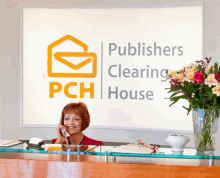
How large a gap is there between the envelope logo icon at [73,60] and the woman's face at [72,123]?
232 centimetres

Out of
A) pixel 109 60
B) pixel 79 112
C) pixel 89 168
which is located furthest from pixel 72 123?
pixel 109 60

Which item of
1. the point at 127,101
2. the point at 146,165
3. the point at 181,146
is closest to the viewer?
the point at 146,165

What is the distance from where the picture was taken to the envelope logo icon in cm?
621

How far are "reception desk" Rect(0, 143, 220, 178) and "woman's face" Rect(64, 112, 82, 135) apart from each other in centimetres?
140

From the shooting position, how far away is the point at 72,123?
392 cm

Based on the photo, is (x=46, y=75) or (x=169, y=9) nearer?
(x=169, y=9)

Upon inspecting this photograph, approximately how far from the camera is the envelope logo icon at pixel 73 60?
6.21m

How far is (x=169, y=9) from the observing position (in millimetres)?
5898

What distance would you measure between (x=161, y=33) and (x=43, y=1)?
1.98 metres

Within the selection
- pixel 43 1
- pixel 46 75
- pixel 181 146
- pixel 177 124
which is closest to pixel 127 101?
pixel 177 124

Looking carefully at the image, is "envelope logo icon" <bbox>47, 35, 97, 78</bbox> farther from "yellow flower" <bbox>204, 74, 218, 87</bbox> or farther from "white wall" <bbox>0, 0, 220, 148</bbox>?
"yellow flower" <bbox>204, 74, 218, 87</bbox>

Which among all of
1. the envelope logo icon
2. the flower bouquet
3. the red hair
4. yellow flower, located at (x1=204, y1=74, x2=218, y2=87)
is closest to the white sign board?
the envelope logo icon

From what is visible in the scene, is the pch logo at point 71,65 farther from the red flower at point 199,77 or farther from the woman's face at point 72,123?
the red flower at point 199,77

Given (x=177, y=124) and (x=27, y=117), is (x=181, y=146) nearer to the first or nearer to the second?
(x=177, y=124)
